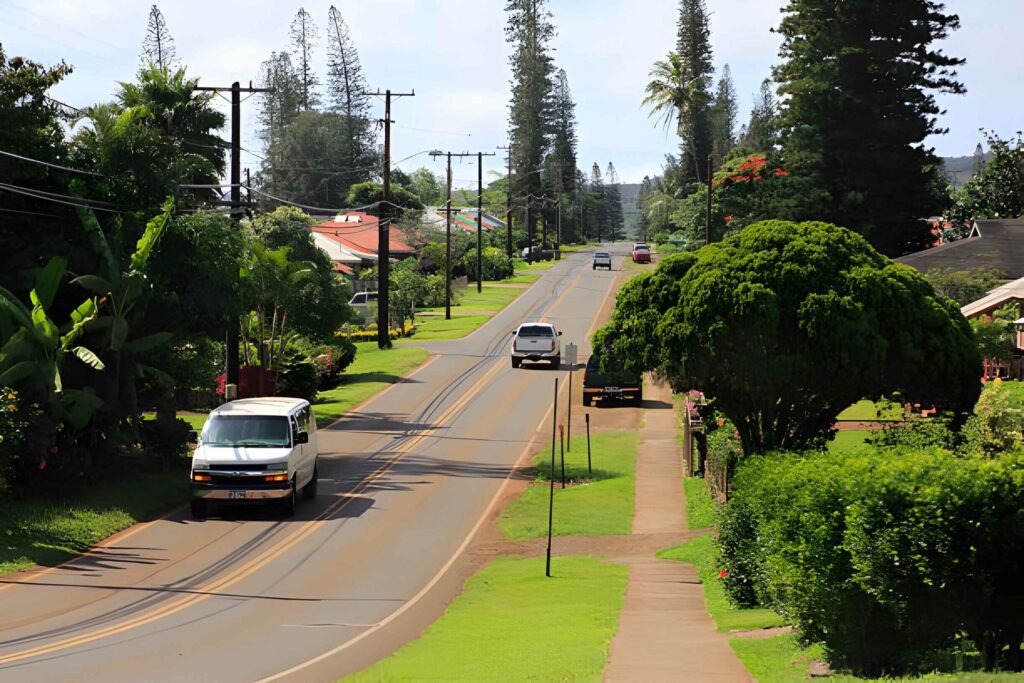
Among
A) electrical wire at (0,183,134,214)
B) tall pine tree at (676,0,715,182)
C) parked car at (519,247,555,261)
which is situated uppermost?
tall pine tree at (676,0,715,182)

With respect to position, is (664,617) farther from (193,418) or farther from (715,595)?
(193,418)

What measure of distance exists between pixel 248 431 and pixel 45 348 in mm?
4437

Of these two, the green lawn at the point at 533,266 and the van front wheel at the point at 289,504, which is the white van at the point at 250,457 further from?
the green lawn at the point at 533,266

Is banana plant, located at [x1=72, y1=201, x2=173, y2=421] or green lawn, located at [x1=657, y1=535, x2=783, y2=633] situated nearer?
green lawn, located at [x1=657, y1=535, x2=783, y2=633]

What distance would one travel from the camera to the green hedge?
41.6ft

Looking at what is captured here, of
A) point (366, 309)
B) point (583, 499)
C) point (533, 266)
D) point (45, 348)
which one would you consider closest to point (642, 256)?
point (533, 266)

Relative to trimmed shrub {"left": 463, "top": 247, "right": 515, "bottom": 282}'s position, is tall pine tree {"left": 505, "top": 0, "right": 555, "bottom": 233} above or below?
above

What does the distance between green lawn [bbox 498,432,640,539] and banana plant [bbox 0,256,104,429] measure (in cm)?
922

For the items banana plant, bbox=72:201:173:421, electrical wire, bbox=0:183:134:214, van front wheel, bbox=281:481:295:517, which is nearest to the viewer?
electrical wire, bbox=0:183:134:214

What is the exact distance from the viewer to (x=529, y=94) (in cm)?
14275

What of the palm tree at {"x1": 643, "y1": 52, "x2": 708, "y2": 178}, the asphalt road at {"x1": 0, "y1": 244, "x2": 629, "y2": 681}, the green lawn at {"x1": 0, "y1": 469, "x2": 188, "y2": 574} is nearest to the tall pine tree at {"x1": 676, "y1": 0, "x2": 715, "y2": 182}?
the palm tree at {"x1": 643, "y1": 52, "x2": 708, "y2": 178}

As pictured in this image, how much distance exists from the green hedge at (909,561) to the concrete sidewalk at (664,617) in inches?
48.0

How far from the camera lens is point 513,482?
106 feet

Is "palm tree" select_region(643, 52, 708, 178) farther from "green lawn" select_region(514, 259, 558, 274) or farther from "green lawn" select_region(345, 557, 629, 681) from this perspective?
"green lawn" select_region(345, 557, 629, 681)
